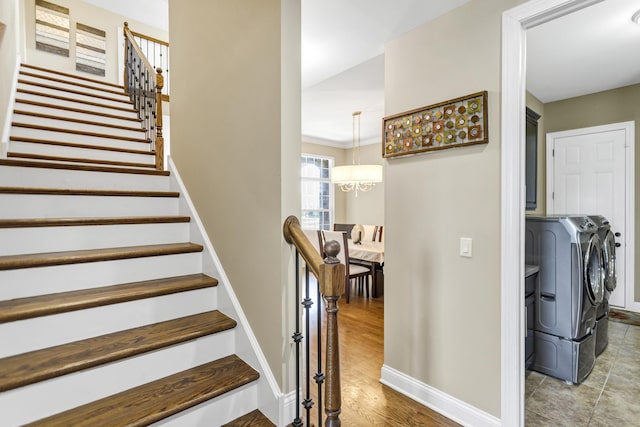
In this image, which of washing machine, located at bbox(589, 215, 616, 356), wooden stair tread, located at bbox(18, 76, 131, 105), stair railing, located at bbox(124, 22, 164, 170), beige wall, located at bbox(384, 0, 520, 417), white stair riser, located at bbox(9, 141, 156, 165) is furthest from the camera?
wooden stair tread, located at bbox(18, 76, 131, 105)

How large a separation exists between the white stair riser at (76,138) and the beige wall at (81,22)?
7.44 ft

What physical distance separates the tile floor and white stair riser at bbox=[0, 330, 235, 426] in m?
1.97

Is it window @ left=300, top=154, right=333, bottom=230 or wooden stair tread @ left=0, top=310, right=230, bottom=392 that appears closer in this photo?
wooden stair tread @ left=0, top=310, right=230, bottom=392

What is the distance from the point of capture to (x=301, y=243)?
138 centimetres

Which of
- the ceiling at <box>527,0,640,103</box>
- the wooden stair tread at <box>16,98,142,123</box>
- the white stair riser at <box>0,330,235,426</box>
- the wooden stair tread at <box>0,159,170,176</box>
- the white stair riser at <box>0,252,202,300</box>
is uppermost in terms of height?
the ceiling at <box>527,0,640,103</box>

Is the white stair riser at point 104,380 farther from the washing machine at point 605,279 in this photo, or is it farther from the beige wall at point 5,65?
the washing machine at point 605,279

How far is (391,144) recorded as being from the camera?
2283 millimetres

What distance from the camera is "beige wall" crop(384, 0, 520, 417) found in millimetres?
1760

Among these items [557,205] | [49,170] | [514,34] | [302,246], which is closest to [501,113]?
[514,34]

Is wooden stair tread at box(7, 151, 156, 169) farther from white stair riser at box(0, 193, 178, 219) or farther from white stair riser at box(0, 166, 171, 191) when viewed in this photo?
white stair riser at box(0, 193, 178, 219)

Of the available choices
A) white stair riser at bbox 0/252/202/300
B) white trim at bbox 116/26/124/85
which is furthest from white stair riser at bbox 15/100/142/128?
white stair riser at bbox 0/252/202/300

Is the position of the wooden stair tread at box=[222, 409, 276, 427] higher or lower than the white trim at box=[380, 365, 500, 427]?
higher

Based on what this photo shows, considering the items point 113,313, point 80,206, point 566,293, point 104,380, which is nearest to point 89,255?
point 113,313

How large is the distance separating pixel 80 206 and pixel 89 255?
0.50 metres
